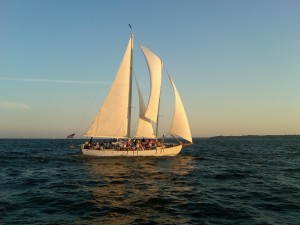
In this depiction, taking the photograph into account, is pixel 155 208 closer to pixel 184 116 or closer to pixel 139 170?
pixel 139 170

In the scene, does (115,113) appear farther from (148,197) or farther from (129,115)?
(148,197)

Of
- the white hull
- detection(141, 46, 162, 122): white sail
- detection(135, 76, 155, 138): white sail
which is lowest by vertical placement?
the white hull

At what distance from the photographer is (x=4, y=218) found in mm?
14867

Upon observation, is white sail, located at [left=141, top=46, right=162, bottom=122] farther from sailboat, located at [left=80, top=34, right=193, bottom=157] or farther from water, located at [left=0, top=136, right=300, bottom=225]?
water, located at [left=0, top=136, right=300, bottom=225]

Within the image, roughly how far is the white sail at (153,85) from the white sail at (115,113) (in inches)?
138

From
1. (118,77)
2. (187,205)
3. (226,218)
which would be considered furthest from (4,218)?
(118,77)

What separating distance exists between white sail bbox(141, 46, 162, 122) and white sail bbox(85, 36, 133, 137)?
11.5 feet

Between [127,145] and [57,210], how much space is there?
2655 cm

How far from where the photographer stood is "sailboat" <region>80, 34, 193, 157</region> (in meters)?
44.2

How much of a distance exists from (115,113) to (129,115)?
7.13 ft

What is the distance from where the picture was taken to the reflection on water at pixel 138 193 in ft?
Result: 50.2

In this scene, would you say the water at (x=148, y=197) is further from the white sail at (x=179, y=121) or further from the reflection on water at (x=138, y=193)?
the white sail at (x=179, y=121)

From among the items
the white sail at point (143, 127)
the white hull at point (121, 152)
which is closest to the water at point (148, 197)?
the white hull at point (121, 152)

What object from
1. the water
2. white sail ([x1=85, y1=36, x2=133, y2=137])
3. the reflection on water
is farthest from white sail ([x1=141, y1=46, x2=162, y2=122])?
the water
